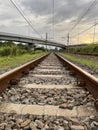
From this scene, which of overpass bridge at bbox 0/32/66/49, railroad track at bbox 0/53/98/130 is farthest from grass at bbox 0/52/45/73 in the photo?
overpass bridge at bbox 0/32/66/49

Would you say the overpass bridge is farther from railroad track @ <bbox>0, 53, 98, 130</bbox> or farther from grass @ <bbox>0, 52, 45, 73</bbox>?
railroad track @ <bbox>0, 53, 98, 130</bbox>

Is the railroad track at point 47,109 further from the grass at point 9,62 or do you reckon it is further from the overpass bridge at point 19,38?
the overpass bridge at point 19,38

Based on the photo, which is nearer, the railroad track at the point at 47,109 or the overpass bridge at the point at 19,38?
the railroad track at the point at 47,109

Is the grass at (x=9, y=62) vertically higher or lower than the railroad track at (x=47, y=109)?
lower

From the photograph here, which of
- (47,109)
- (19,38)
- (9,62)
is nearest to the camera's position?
(47,109)

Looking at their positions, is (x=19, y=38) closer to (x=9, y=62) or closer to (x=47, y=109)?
(x=9, y=62)

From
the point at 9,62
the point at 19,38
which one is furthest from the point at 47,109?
the point at 19,38

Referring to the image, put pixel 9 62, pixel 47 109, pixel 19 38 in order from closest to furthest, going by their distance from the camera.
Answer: pixel 47 109
pixel 9 62
pixel 19 38

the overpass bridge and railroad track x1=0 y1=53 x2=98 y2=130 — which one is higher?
the overpass bridge

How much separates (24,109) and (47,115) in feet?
1.40

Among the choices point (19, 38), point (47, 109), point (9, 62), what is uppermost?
point (19, 38)

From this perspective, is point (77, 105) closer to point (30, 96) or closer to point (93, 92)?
point (93, 92)

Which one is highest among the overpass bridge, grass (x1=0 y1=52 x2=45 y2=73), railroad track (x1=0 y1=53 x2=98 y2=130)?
the overpass bridge

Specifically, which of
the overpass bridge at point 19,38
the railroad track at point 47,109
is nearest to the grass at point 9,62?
the railroad track at point 47,109
